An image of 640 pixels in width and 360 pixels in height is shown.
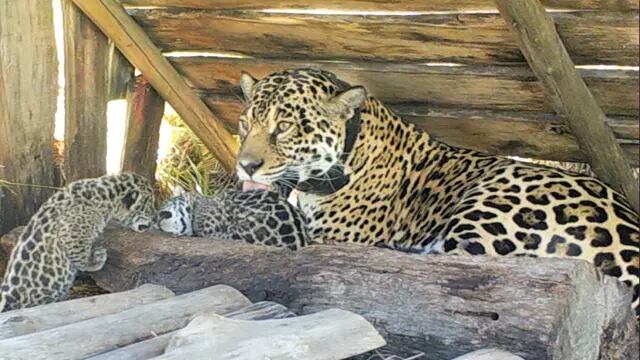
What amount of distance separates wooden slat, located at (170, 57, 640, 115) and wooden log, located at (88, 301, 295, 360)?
72.5 inches

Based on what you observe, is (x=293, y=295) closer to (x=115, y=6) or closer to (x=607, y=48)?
(x=607, y=48)

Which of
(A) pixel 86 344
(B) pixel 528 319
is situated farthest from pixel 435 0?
(A) pixel 86 344

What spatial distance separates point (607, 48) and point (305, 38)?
5.86 feet

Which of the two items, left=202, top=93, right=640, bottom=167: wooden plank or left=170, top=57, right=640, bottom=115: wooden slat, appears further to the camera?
left=202, top=93, right=640, bottom=167: wooden plank

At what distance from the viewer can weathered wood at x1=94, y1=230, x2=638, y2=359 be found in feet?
16.3

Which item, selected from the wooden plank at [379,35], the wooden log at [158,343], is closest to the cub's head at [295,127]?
the wooden plank at [379,35]

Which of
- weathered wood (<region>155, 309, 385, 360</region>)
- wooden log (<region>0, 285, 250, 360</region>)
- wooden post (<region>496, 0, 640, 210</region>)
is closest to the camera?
weathered wood (<region>155, 309, 385, 360</region>)

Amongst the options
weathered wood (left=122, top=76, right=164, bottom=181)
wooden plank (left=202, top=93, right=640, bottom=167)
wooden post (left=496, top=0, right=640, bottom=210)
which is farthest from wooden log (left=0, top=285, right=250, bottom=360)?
weathered wood (left=122, top=76, right=164, bottom=181)

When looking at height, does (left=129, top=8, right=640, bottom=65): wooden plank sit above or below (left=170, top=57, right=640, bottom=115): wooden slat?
above

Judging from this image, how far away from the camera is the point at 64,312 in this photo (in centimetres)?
522

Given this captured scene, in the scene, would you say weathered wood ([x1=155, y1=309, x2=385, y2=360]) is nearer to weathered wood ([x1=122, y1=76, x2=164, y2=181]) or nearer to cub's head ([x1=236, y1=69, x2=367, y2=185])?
cub's head ([x1=236, y1=69, x2=367, y2=185])

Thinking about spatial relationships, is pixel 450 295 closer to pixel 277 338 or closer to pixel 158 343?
pixel 277 338

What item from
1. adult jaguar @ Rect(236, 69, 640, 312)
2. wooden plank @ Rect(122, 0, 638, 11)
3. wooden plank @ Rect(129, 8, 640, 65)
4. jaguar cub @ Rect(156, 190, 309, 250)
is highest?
wooden plank @ Rect(122, 0, 638, 11)

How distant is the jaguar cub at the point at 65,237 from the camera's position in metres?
6.06
